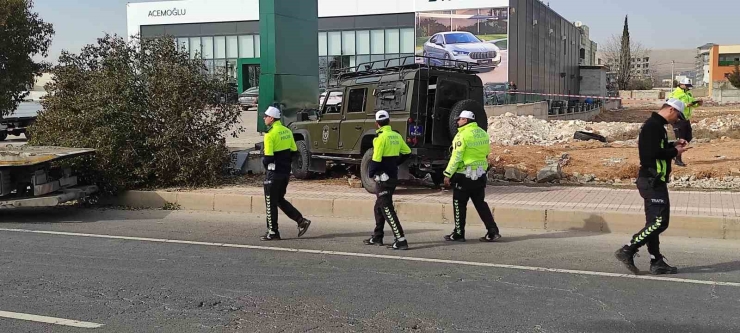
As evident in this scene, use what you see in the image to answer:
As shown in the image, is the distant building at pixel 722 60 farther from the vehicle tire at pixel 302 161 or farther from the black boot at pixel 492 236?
the black boot at pixel 492 236

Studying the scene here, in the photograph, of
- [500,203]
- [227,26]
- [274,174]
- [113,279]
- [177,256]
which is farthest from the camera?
[227,26]

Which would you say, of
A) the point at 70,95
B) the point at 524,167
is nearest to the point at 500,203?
the point at 524,167

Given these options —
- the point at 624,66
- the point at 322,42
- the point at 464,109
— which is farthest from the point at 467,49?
the point at 624,66

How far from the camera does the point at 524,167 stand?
14.6m

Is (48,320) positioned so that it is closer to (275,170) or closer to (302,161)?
(275,170)

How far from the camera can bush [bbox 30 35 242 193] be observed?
485 inches

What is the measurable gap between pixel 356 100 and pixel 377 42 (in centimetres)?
3564

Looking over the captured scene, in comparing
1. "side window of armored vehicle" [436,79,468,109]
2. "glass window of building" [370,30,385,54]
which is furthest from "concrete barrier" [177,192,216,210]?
"glass window of building" [370,30,385,54]

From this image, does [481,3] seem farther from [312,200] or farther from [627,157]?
[312,200]

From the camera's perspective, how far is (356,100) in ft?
40.9

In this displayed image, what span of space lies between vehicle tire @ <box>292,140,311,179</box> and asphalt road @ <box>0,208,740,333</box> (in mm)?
4239

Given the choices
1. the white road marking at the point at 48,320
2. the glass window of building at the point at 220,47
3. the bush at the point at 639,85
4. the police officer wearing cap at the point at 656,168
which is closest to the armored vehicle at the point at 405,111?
the police officer wearing cap at the point at 656,168

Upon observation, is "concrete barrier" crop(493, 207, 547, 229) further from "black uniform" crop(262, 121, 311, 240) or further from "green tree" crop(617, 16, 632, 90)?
"green tree" crop(617, 16, 632, 90)

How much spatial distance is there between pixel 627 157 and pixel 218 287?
39.1ft
